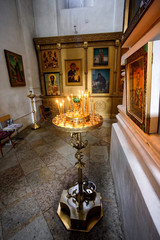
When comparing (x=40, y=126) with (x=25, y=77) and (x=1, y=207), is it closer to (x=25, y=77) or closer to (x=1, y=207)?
(x=25, y=77)

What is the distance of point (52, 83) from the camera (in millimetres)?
7078

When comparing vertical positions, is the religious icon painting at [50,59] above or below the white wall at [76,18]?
below

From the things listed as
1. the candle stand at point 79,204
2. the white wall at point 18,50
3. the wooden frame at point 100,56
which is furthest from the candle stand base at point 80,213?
the wooden frame at point 100,56

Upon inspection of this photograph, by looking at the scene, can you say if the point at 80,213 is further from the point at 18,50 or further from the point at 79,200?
the point at 18,50

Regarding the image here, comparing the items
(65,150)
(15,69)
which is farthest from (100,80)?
(65,150)

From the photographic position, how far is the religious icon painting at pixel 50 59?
662 cm

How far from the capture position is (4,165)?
3072 millimetres

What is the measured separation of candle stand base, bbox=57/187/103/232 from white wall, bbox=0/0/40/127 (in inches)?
154

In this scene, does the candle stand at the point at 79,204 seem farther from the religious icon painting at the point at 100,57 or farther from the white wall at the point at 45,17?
the white wall at the point at 45,17

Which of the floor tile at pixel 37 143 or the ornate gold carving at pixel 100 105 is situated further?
the ornate gold carving at pixel 100 105

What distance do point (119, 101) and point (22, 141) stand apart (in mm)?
5300

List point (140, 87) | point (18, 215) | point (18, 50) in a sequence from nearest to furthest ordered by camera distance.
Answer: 1. point (140, 87)
2. point (18, 215)
3. point (18, 50)

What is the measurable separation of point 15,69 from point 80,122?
4954 mm

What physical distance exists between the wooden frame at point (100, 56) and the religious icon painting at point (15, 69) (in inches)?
145
